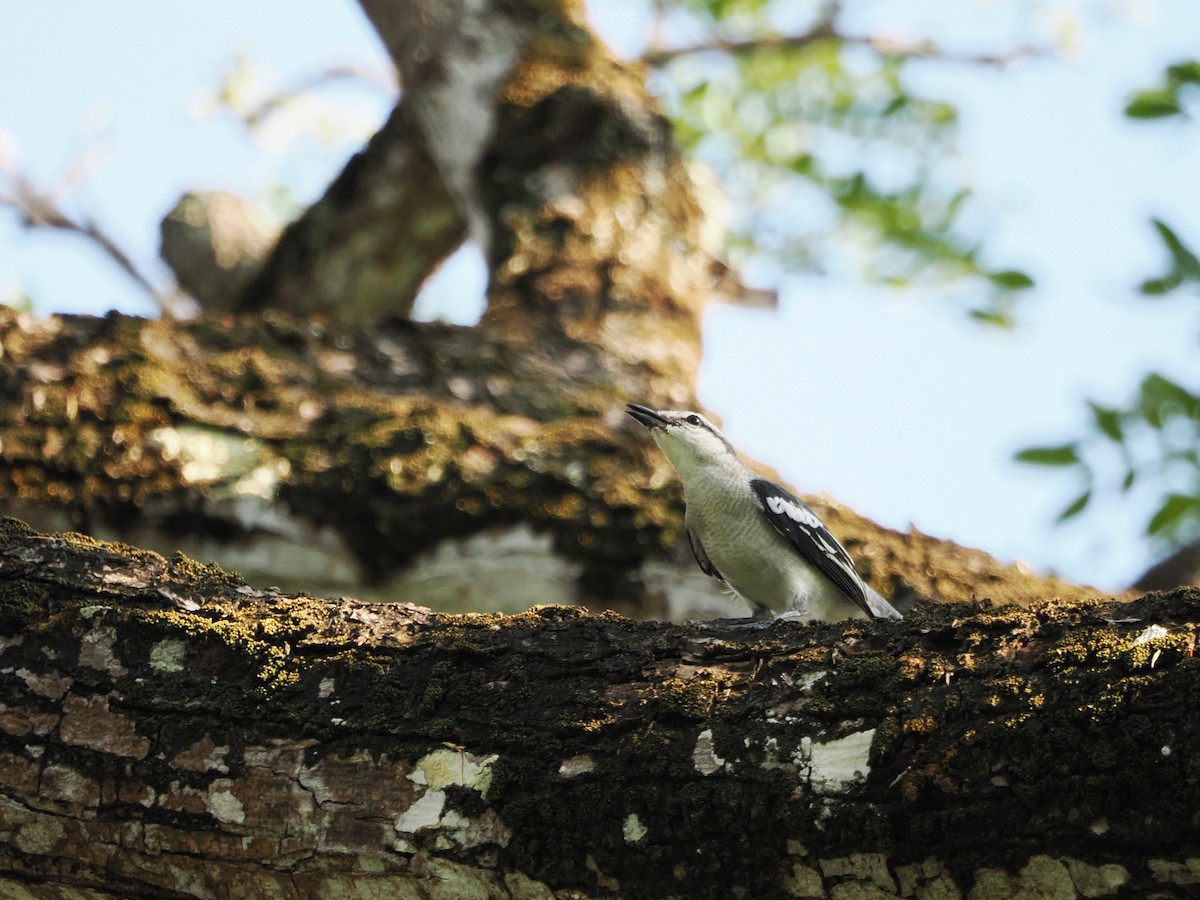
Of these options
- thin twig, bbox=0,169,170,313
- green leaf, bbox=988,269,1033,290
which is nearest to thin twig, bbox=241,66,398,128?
thin twig, bbox=0,169,170,313

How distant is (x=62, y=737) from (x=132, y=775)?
20cm

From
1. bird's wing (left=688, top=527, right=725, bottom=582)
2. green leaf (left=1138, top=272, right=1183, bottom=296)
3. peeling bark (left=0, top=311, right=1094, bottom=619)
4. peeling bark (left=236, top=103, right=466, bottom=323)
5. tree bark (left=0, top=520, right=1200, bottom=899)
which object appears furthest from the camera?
peeling bark (left=236, top=103, right=466, bottom=323)

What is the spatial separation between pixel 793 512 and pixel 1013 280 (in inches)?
60.3

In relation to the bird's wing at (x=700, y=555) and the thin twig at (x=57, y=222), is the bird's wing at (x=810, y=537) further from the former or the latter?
the thin twig at (x=57, y=222)

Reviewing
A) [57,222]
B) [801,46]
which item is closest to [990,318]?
[801,46]

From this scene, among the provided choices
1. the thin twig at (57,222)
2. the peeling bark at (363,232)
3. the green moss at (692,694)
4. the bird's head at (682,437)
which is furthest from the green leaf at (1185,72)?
the thin twig at (57,222)

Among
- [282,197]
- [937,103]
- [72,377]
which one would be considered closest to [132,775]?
[72,377]

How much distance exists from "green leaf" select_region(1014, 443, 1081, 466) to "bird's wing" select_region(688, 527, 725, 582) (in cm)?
161

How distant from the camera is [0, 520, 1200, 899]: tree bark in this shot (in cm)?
261

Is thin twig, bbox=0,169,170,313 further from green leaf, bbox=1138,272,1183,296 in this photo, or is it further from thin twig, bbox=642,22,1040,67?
green leaf, bbox=1138,272,1183,296

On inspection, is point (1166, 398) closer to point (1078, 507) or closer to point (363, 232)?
point (1078, 507)

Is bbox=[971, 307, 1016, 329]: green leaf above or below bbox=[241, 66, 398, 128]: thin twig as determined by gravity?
below

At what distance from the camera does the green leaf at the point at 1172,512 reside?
5035 mm

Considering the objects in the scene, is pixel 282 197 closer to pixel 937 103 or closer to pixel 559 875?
pixel 937 103
